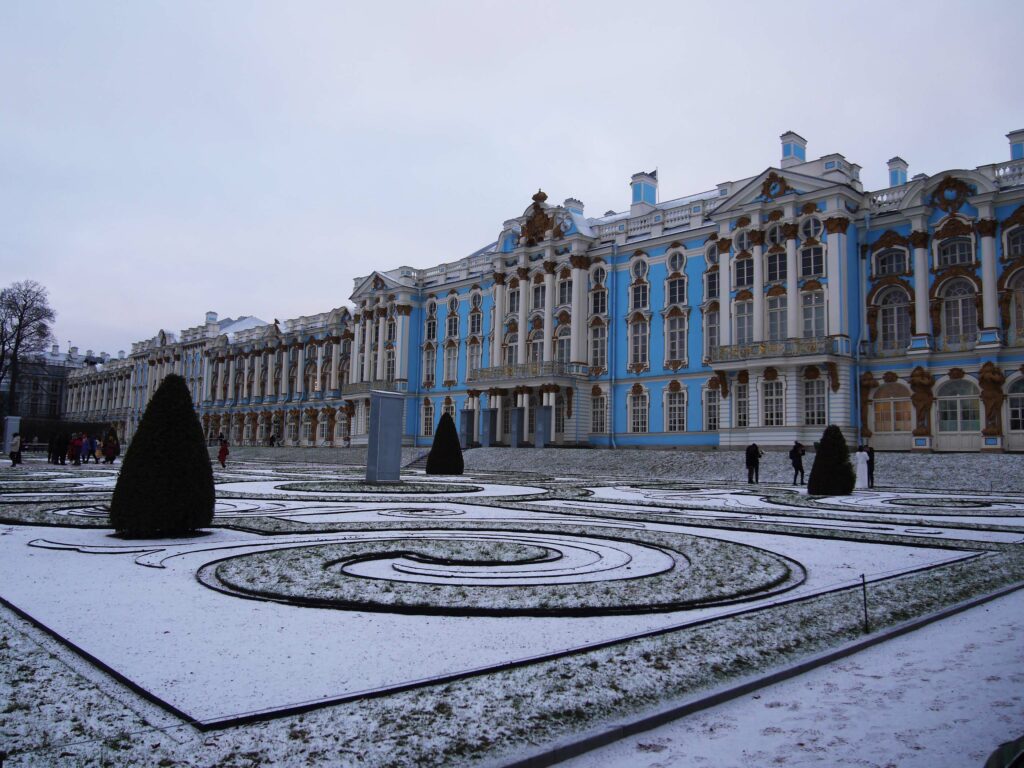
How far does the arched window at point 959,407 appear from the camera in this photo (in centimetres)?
3111

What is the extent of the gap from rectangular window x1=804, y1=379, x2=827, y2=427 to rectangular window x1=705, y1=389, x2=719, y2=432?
5.16 meters

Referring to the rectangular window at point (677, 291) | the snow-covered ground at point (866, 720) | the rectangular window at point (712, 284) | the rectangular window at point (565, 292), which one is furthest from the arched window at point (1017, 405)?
the snow-covered ground at point (866, 720)

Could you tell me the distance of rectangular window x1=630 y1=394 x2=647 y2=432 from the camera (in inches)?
1662

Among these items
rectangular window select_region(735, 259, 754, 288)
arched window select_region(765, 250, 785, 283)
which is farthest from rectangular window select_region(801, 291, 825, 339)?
rectangular window select_region(735, 259, 754, 288)

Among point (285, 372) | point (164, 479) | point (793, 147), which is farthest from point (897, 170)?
point (285, 372)

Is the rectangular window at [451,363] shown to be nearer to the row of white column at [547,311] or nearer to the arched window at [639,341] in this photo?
the row of white column at [547,311]

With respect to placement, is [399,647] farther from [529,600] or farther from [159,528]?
[159,528]

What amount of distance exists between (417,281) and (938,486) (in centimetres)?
4047

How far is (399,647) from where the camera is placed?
5020 millimetres

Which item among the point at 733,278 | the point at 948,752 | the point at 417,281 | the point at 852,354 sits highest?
the point at 417,281

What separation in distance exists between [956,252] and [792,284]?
6.71 metres

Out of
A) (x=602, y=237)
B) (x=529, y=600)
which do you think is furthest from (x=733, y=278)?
(x=529, y=600)

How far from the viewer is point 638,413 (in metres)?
42.6

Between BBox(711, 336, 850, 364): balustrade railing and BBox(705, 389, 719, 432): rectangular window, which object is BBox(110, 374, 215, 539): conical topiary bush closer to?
BBox(711, 336, 850, 364): balustrade railing
